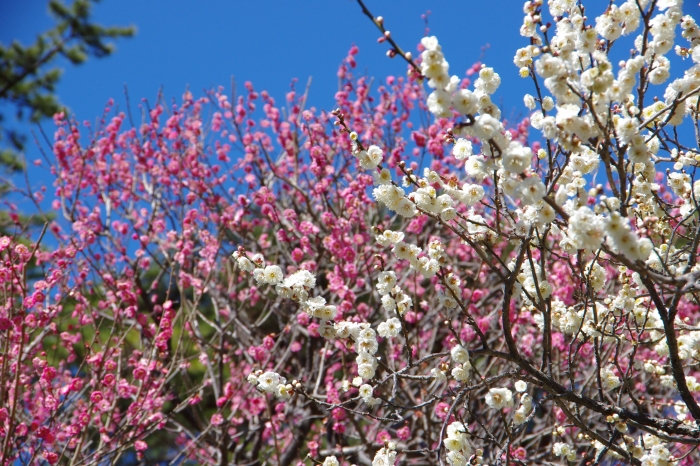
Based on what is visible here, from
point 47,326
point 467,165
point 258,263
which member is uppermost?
point 467,165

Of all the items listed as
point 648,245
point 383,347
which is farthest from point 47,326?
point 648,245

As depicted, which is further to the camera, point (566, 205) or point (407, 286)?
point (407, 286)

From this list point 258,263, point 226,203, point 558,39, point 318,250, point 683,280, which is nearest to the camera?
point 683,280

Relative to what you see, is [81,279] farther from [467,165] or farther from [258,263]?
[467,165]

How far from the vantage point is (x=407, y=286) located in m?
5.81

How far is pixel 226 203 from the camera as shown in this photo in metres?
6.40

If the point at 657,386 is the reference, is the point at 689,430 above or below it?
below

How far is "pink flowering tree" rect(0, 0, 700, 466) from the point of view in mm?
2330

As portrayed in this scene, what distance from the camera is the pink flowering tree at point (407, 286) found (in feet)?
7.64

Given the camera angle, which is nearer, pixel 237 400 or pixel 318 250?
pixel 237 400

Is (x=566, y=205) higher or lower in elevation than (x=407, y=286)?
lower

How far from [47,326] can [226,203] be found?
98.5 inches

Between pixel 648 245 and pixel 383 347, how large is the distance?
165 inches

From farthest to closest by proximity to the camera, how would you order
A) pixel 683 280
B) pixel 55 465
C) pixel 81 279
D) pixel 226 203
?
pixel 226 203, pixel 81 279, pixel 55 465, pixel 683 280
